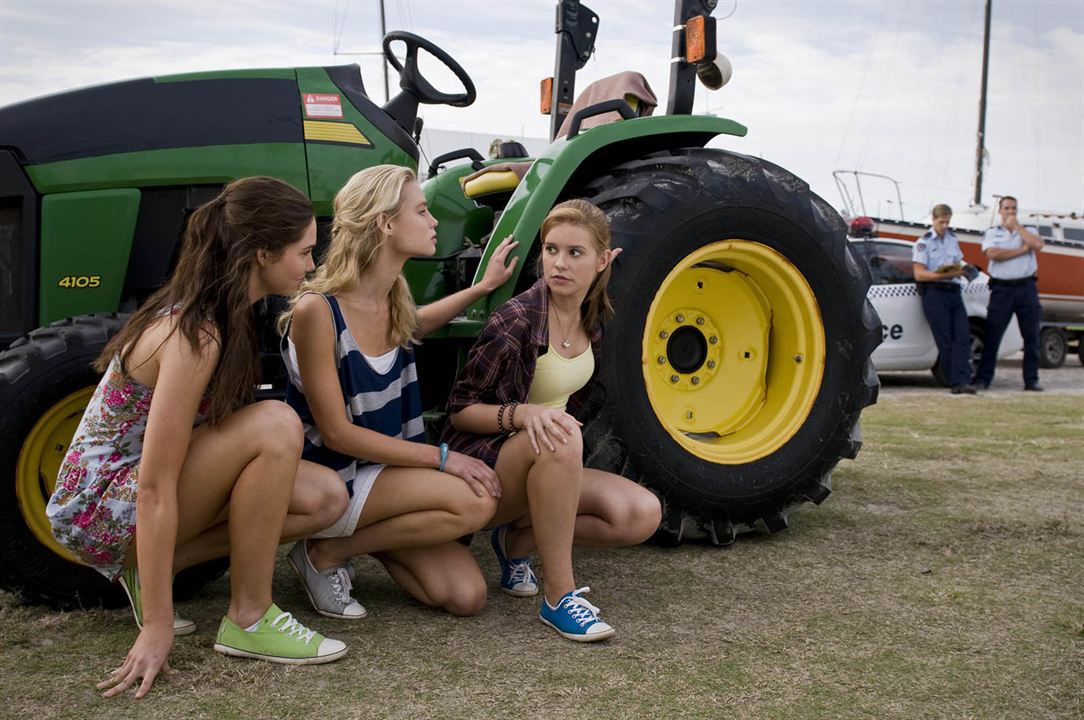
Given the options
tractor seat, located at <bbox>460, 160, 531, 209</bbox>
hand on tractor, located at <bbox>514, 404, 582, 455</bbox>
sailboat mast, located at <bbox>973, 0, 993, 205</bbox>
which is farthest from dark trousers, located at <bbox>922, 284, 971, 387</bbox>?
sailboat mast, located at <bbox>973, 0, 993, 205</bbox>

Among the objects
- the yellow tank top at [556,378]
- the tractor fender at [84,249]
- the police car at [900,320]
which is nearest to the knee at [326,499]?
the yellow tank top at [556,378]

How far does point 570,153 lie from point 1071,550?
2.12 metres

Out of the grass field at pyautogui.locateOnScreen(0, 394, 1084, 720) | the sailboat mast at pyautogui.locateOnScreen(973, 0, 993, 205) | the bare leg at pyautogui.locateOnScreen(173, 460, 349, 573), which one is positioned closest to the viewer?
the grass field at pyautogui.locateOnScreen(0, 394, 1084, 720)

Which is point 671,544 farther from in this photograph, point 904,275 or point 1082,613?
point 904,275

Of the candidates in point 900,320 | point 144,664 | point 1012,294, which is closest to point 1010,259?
point 1012,294

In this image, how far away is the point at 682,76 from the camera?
13.0 feet

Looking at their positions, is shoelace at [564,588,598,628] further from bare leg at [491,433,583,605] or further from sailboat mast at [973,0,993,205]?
sailboat mast at [973,0,993,205]

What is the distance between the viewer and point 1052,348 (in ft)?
40.6

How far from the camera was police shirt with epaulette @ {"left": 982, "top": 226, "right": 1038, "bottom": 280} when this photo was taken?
9367mm

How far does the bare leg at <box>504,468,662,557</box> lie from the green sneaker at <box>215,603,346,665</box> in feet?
2.23

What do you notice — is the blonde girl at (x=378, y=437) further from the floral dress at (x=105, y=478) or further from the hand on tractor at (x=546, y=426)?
the floral dress at (x=105, y=478)

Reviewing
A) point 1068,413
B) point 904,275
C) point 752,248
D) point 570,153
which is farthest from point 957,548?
point 904,275

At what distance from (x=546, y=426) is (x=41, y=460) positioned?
140cm

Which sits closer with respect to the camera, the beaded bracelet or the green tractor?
the beaded bracelet
